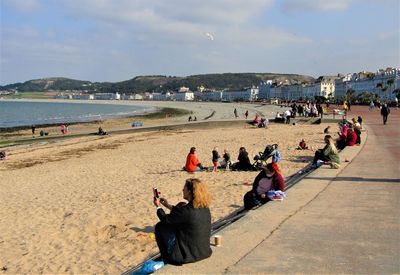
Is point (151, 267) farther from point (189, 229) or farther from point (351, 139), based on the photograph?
point (351, 139)

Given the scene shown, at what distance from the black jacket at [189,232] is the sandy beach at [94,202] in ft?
6.12

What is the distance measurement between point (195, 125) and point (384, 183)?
2992 centimetres

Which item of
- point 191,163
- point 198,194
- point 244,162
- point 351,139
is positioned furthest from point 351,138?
point 198,194

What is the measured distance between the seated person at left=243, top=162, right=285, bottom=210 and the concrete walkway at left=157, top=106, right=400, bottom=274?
1.05 ft

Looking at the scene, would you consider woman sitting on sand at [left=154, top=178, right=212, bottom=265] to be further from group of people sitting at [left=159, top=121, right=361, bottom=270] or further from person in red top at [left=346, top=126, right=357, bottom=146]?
person in red top at [left=346, top=126, right=357, bottom=146]

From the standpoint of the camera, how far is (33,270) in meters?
6.49

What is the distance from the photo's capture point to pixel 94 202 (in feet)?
34.4

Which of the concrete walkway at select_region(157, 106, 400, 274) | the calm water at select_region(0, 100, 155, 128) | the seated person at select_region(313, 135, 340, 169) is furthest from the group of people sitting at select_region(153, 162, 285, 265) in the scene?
the calm water at select_region(0, 100, 155, 128)

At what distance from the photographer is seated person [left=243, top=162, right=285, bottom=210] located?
7.57 meters

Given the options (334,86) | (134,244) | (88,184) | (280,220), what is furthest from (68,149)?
(334,86)

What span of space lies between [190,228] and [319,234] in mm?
1810

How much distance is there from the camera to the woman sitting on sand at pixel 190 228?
4695mm

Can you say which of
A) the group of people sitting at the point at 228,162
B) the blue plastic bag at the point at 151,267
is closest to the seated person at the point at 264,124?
the group of people sitting at the point at 228,162

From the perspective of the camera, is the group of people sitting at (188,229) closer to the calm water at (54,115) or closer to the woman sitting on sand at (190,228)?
the woman sitting on sand at (190,228)
